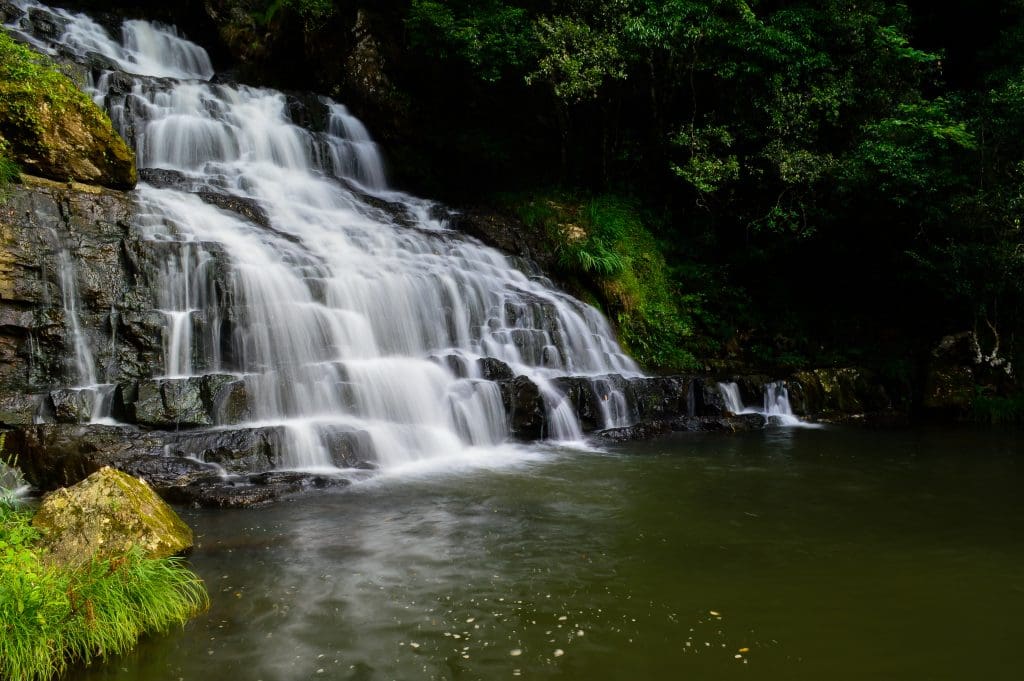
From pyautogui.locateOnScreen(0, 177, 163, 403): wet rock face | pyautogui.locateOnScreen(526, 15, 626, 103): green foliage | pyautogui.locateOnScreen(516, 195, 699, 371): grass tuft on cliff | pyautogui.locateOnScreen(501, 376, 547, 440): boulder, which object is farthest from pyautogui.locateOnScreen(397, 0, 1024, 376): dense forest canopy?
pyautogui.locateOnScreen(0, 177, 163, 403): wet rock face

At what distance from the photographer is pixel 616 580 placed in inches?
201

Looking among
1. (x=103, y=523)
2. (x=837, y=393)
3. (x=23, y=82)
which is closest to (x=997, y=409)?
(x=837, y=393)

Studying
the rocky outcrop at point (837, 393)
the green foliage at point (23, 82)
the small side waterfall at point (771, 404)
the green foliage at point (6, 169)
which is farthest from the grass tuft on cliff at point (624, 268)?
the green foliage at point (6, 169)

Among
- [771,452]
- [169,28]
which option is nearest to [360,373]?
[771,452]

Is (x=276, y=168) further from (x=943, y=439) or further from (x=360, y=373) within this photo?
(x=943, y=439)

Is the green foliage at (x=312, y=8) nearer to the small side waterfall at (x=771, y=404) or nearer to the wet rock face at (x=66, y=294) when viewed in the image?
the wet rock face at (x=66, y=294)

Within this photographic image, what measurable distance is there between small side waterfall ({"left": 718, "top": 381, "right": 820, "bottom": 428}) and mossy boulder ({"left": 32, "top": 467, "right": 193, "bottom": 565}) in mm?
9968

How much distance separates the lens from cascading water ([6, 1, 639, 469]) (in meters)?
9.75

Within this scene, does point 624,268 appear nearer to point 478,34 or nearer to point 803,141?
point 803,141

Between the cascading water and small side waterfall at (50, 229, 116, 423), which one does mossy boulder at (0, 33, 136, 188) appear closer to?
the cascading water

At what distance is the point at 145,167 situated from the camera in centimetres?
1423

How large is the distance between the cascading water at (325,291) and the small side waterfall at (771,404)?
6.75 ft

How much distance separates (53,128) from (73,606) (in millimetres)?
9722

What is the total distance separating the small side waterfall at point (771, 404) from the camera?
1245 centimetres
